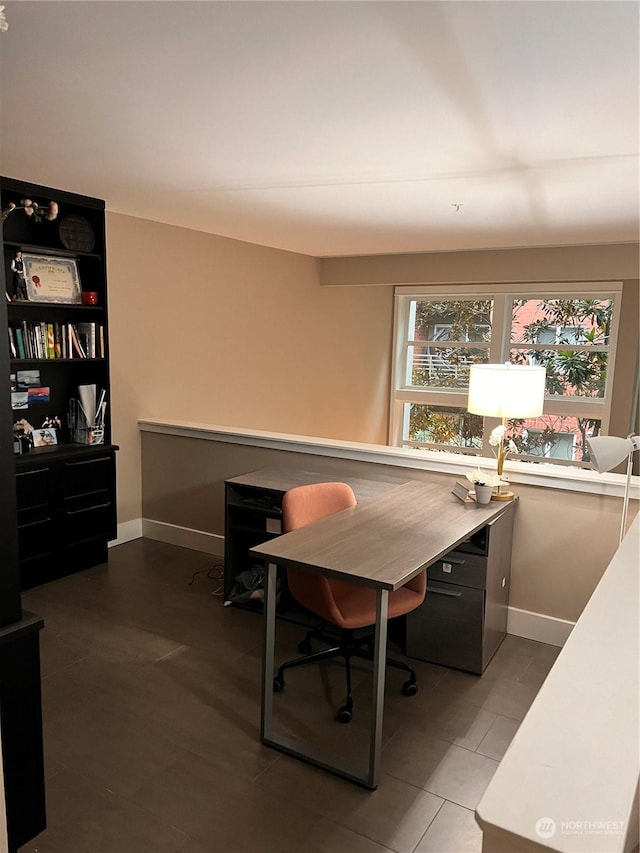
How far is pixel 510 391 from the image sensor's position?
3.08m

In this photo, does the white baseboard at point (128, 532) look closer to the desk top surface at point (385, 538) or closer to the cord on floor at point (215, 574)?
the cord on floor at point (215, 574)

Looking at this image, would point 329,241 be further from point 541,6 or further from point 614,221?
point 541,6

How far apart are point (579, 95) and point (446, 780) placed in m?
2.32

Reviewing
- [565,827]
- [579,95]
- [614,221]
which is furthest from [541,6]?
[614,221]

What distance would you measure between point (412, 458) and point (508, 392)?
2.24 ft

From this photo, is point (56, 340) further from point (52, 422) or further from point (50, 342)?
point (52, 422)

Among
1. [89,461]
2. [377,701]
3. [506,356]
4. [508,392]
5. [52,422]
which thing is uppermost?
[506,356]

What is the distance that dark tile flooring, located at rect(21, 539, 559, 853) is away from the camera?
6.49 feet

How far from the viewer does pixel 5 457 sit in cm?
160

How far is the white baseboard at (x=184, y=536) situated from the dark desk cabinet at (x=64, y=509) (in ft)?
1.48

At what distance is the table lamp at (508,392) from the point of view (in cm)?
308

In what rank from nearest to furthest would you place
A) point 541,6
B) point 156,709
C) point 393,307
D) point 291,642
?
point 541,6 < point 156,709 < point 291,642 < point 393,307

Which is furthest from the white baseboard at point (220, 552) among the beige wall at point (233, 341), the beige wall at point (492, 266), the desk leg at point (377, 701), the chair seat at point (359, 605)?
the beige wall at point (492, 266)

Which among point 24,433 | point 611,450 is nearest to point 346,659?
point 611,450
